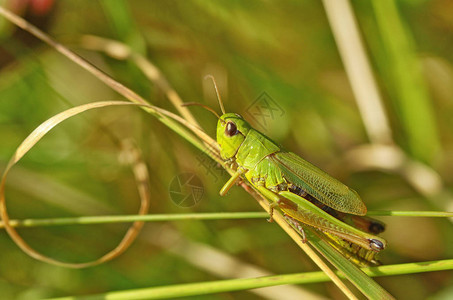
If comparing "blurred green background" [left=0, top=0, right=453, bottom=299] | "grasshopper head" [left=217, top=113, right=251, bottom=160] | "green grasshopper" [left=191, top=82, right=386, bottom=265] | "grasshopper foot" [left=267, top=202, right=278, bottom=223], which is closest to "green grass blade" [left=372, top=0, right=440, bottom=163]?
"blurred green background" [left=0, top=0, right=453, bottom=299]

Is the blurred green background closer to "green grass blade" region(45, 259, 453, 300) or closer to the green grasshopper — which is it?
the green grasshopper

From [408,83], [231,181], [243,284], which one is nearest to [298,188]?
[231,181]

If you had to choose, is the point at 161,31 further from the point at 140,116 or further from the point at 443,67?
the point at 443,67

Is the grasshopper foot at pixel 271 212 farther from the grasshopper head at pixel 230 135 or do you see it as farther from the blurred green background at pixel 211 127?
the blurred green background at pixel 211 127

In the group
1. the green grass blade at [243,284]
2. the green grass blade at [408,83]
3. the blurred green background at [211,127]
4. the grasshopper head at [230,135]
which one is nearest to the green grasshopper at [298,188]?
the grasshopper head at [230,135]

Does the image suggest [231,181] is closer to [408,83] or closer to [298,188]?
[298,188]

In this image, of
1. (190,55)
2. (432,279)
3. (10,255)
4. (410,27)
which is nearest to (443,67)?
(410,27)
